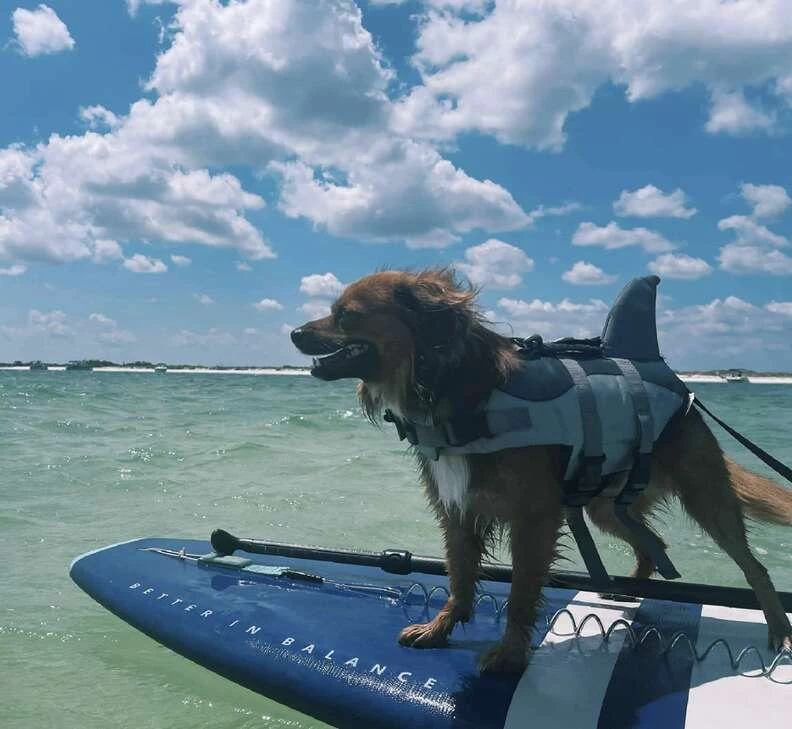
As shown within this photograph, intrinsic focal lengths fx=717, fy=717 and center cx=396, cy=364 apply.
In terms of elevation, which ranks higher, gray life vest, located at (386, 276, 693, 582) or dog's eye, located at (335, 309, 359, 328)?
dog's eye, located at (335, 309, 359, 328)

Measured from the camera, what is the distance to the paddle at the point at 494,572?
3.23 metres

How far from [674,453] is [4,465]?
31.2ft

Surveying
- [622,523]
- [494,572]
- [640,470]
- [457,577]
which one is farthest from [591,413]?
[494,572]

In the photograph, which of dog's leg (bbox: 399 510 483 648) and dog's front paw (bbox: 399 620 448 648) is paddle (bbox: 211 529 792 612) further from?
dog's front paw (bbox: 399 620 448 648)

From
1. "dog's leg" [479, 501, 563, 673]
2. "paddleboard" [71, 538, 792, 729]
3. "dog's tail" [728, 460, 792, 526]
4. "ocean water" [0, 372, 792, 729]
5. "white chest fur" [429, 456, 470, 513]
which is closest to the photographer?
"paddleboard" [71, 538, 792, 729]

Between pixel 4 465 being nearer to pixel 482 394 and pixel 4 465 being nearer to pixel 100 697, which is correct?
pixel 100 697

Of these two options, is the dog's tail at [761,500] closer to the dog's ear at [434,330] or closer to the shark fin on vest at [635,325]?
the shark fin on vest at [635,325]

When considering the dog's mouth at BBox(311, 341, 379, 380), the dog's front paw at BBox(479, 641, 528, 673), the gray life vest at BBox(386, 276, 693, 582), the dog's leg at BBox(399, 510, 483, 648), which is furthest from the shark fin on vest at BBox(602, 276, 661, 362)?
the dog's front paw at BBox(479, 641, 528, 673)

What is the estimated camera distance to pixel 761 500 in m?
3.21

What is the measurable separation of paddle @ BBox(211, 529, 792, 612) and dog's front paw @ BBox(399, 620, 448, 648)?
0.30m

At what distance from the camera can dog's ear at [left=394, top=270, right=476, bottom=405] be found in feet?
9.02

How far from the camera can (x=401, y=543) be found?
22.1 feet

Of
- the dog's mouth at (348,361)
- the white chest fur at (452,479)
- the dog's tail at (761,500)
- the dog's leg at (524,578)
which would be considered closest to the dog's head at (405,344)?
the dog's mouth at (348,361)

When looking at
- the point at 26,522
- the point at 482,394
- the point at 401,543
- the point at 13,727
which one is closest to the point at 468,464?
the point at 482,394
